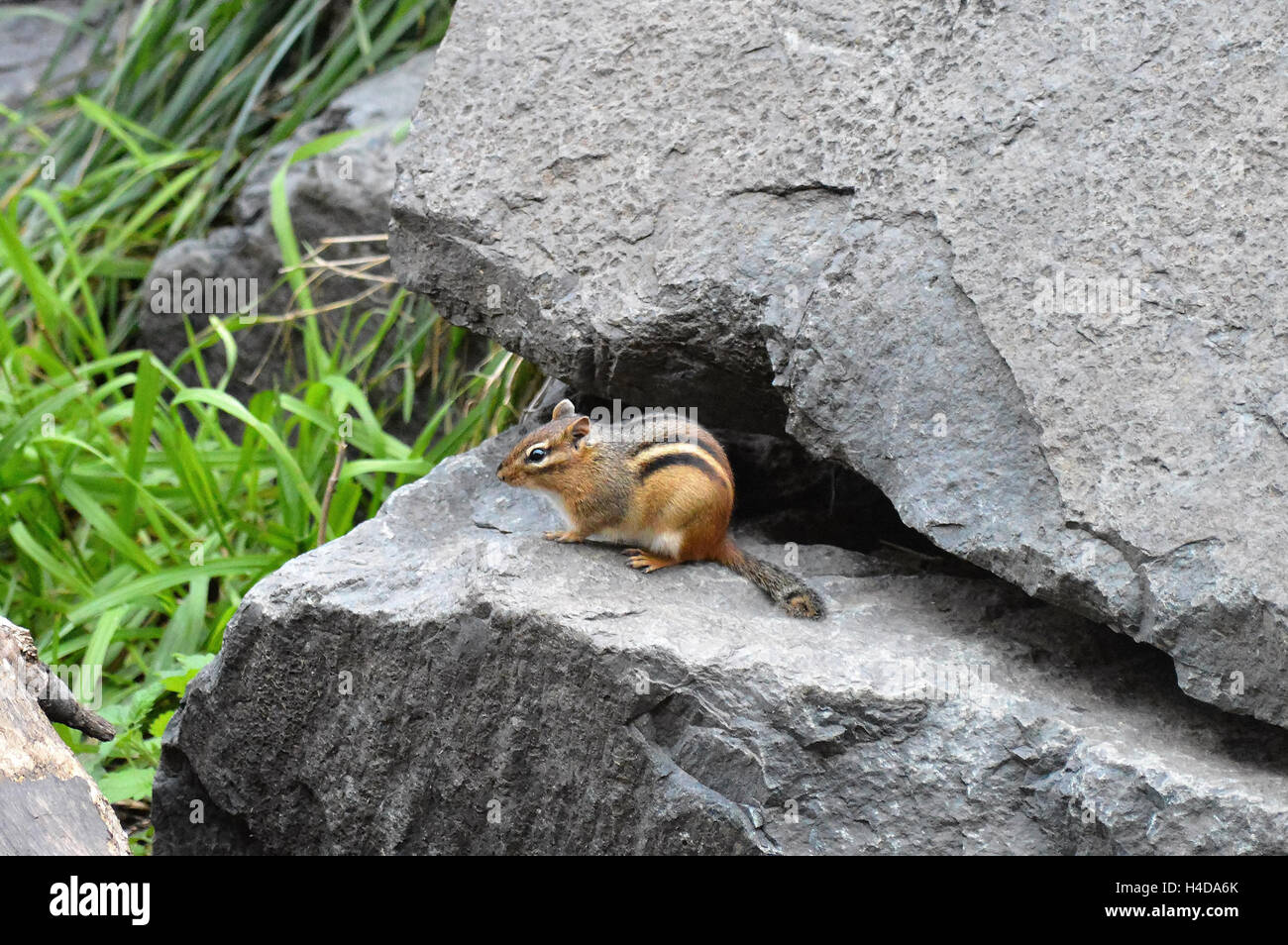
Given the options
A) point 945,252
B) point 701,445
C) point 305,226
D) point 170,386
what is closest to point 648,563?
point 701,445

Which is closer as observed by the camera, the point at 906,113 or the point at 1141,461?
the point at 1141,461

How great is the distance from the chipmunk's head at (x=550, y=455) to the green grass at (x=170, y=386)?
1.34 m

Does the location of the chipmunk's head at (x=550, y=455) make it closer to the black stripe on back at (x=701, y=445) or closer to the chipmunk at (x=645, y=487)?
the chipmunk at (x=645, y=487)

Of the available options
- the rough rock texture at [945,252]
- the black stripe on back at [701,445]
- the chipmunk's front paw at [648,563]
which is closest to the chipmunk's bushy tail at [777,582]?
the chipmunk's front paw at [648,563]

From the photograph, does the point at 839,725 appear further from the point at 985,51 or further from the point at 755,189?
the point at 985,51

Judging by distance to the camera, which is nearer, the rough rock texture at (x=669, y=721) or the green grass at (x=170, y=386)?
the rough rock texture at (x=669, y=721)

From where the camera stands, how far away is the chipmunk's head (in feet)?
14.5

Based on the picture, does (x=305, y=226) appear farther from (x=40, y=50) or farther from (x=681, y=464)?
(x=40, y=50)

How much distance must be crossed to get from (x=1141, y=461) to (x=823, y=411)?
0.89m

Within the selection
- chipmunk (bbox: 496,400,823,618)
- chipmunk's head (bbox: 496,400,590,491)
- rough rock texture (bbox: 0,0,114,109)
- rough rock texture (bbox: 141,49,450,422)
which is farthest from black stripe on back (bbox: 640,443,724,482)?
rough rock texture (bbox: 0,0,114,109)

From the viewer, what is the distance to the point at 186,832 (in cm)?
446

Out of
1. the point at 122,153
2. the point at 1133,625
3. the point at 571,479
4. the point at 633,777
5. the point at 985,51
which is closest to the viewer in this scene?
the point at 1133,625

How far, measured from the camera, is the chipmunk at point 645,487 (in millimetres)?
4211

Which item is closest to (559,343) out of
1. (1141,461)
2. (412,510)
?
(412,510)
